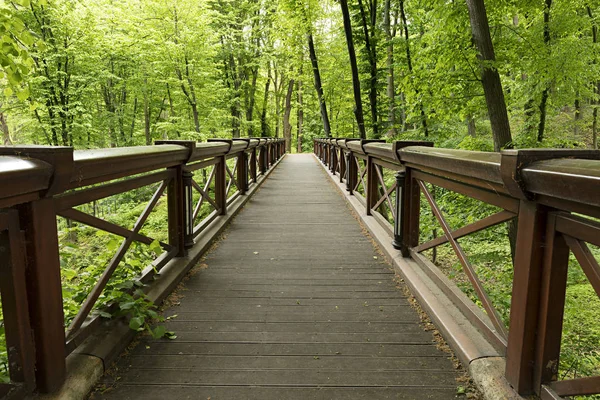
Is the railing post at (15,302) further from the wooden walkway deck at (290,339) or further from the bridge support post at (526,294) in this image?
the bridge support post at (526,294)

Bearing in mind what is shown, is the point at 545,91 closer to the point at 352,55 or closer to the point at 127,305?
the point at 352,55

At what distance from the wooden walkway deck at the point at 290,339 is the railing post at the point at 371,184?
5.19 ft

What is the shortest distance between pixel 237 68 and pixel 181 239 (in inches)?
961

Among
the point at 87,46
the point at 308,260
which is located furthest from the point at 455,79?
the point at 87,46

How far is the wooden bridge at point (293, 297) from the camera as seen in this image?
6.14 feet

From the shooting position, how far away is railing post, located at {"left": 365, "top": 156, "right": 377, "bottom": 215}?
6410mm

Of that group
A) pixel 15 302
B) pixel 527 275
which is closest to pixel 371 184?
pixel 527 275

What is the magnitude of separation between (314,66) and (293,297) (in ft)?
50.9

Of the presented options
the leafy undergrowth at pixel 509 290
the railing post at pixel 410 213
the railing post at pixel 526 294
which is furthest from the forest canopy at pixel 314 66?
the railing post at pixel 526 294

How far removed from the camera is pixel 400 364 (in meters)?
2.61

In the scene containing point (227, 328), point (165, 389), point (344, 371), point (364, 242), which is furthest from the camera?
point (364, 242)

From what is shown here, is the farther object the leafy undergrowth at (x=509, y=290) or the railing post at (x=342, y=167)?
the railing post at (x=342, y=167)

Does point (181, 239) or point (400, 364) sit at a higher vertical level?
point (181, 239)

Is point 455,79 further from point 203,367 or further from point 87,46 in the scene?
point 87,46
